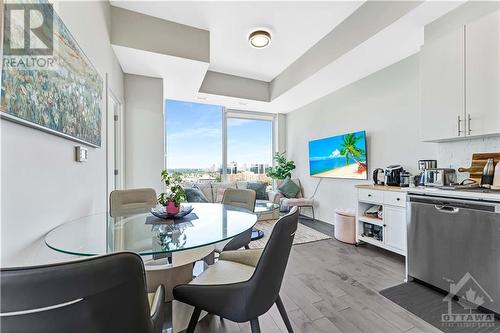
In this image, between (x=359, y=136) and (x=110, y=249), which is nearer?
(x=110, y=249)

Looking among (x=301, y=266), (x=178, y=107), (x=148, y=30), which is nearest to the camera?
(x=301, y=266)

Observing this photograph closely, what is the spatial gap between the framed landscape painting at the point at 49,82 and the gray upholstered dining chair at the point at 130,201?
572 millimetres

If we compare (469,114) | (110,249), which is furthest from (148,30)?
(469,114)

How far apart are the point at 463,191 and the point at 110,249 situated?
2.62m

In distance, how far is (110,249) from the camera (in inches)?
46.5

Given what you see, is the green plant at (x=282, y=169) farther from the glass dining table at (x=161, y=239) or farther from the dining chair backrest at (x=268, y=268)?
the dining chair backrest at (x=268, y=268)

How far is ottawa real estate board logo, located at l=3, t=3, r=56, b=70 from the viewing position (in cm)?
103

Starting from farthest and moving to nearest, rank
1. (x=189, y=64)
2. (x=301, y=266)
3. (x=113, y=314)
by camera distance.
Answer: (x=189, y=64)
(x=301, y=266)
(x=113, y=314)

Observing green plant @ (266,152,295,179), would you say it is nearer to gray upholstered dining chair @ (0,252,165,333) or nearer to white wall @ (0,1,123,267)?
white wall @ (0,1,123,267)

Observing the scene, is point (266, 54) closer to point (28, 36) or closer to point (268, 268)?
point (28, 36)

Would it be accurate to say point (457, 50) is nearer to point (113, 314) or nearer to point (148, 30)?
point (113, 314)

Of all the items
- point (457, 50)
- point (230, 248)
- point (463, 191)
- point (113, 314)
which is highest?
point (457, 50)

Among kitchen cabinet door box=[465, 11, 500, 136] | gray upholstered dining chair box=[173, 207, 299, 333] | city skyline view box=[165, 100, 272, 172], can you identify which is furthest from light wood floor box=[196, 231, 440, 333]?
city skyline view box=[165, 100, 272, 172]

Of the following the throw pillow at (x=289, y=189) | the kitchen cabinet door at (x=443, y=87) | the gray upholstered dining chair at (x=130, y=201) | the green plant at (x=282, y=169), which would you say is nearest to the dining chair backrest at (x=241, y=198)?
the gray upholstered dining chair at (x=130, y=201)
